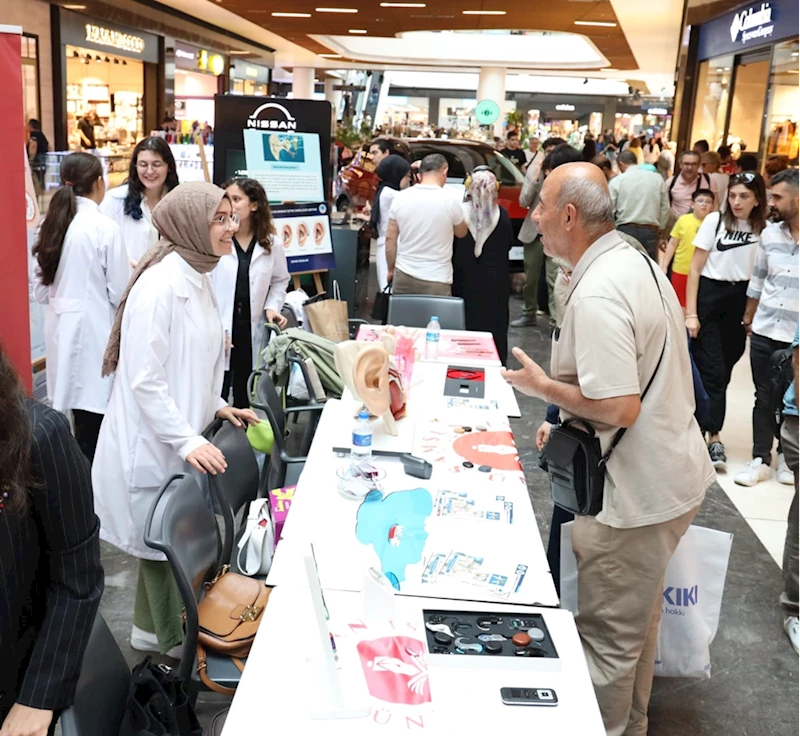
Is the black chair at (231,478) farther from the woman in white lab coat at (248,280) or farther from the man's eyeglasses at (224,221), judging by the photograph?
the woman in white lab coat at (248,280)

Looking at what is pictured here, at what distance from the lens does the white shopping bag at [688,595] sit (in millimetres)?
2664

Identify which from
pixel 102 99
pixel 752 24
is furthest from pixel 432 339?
pixel 102 99

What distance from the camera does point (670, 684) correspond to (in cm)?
316

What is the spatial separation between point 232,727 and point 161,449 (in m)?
1.27

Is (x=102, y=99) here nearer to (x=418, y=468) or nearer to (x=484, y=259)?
(x=484, y=259)

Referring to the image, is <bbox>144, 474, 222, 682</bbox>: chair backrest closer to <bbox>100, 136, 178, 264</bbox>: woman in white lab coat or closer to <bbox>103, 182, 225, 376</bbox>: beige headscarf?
<bbox>103, 182, 225, 376</bbox>: beige headscarf

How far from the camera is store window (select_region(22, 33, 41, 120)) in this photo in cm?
1280

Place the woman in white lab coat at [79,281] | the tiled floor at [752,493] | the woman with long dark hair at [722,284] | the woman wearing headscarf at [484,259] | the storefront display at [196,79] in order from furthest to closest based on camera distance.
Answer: the storefront display at [196,79] < the woman wearing headscarf at [484,259] < the woman with long dark hair at [722,284] < the tiled floor at [752,493] < the woman in white lab coat at [79,281]

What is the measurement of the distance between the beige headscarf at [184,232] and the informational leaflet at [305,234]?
3244mm

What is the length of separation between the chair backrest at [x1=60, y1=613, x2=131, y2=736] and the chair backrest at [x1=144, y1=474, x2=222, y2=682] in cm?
27

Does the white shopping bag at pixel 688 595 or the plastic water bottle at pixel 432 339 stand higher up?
the plastic water bottle at pixel 432 339

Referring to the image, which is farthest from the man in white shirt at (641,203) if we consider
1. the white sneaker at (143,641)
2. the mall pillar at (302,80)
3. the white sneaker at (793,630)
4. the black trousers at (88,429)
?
the mall pillar at (302,80)

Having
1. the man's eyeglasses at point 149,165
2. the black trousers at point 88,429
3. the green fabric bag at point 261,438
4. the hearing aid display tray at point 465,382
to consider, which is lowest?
the black trousers at point 88,429

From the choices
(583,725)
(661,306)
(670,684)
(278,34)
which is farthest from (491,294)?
(278,34)
